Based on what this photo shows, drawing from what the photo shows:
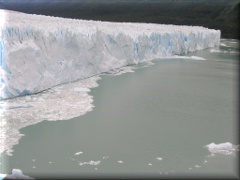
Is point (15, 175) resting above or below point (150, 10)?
below

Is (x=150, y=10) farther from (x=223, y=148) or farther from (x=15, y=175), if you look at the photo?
(x=15, y=175)

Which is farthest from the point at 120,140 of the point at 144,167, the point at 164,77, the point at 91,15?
the point at 91,15

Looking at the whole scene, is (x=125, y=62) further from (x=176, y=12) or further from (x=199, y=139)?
(x=176, y=12)

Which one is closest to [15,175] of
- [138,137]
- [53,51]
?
[138,137]

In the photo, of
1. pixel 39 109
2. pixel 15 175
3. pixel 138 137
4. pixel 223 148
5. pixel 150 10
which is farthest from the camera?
pixel 150 10

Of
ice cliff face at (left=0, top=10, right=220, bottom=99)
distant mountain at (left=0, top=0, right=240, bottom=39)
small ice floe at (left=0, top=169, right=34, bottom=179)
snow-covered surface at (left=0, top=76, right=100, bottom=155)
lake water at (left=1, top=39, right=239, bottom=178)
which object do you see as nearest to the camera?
small ice floe at (left=0, top=169, right=34, bottom=179)

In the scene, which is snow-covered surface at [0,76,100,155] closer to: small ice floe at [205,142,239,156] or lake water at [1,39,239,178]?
lake water at [1,39,239,178]

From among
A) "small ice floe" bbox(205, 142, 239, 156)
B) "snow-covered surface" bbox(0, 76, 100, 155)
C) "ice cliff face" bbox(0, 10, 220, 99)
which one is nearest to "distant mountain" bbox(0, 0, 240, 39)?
"ice cliff face" bbox(0, 10, 220, 99)
